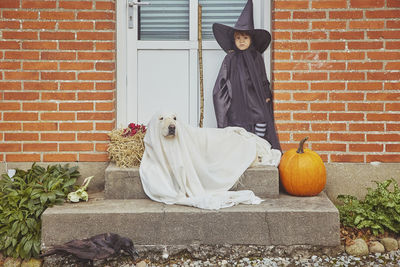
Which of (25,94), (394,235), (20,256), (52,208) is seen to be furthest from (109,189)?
(394,235)

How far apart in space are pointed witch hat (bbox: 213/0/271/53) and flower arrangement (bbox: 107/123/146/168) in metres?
1.18

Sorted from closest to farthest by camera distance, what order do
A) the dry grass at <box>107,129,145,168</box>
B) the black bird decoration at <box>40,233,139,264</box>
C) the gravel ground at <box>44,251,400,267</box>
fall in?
the black bird decoration at <box>40,233,139,264</box>, the gravel ground at <box>44,251,400,267</box>, the dry grass at <box>107,129,145,168</box>

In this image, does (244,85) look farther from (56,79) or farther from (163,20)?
(56,79)

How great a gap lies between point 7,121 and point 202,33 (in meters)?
2.15

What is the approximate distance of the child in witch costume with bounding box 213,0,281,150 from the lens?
562 cm

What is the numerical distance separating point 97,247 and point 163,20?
2.57 metres

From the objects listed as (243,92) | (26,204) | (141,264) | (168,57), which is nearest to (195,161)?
(243,92)

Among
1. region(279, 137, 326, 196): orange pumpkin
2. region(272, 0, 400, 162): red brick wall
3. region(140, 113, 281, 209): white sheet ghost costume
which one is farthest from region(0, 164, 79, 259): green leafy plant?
region(272, 0, 400, 162): red brick wall

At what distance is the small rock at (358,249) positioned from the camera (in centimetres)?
474

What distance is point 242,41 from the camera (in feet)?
18.6

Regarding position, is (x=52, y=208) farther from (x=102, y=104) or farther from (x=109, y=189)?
(x=102, y=104)

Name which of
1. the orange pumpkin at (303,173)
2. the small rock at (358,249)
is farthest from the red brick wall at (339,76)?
the small rock at (358,249)

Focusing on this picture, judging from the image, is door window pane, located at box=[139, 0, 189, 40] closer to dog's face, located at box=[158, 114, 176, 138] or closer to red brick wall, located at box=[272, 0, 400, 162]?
red brick wall, located at box=[272, 0, 400, 162]

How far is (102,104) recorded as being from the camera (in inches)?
220
